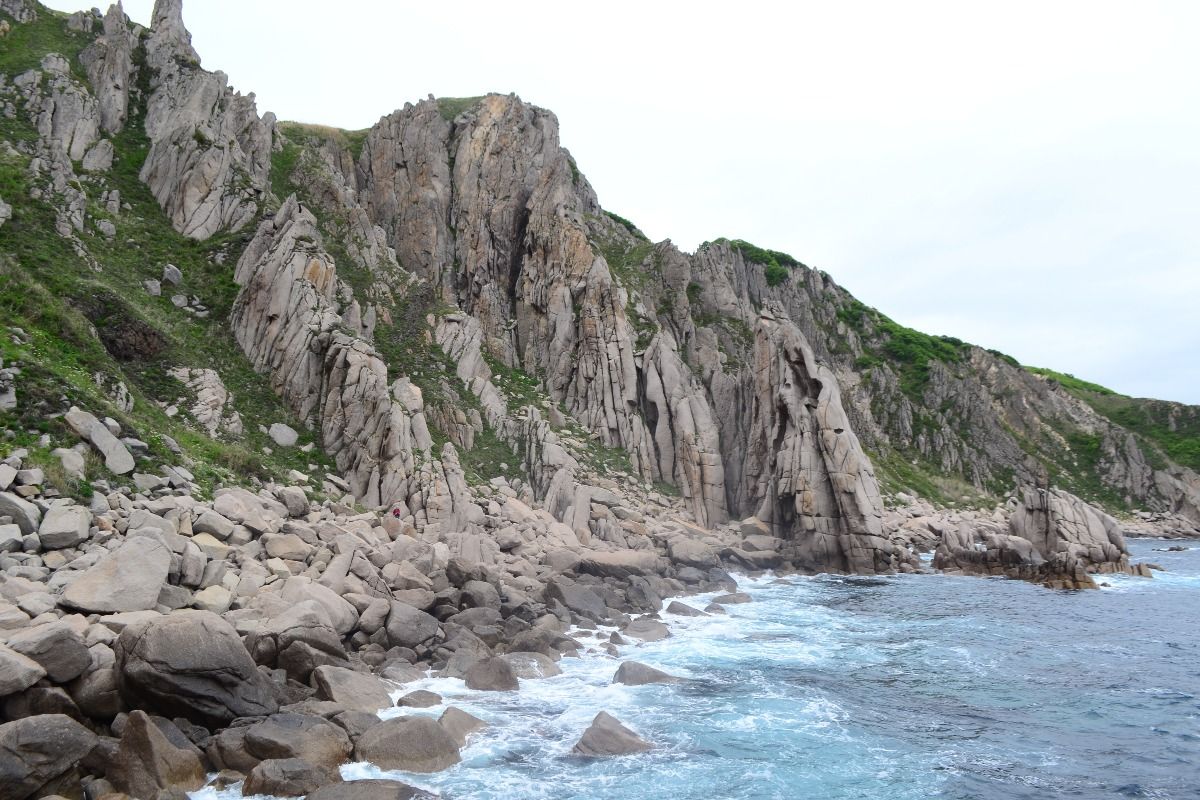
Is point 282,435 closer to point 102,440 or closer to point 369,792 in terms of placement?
point 102,440

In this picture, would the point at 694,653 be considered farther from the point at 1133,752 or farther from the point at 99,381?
the point at 99,381

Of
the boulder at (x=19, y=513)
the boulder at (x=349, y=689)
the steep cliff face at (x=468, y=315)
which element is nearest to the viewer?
the boulder at (x=349, y=689)

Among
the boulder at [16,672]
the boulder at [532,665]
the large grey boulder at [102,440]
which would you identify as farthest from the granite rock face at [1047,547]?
the boulder at [16,672]

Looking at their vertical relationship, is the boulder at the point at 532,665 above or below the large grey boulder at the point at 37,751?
below

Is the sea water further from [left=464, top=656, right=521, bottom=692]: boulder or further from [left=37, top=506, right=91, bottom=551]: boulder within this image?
[left=37, top=506, right=91, bottom=551]: boulder

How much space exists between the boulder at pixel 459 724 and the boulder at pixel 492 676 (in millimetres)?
2645

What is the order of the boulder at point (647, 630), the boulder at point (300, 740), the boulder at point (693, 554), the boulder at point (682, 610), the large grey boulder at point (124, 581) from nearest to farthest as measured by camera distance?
the boulder at point (300, 740) → the large grey boulder at point (124, 581) → the boulder at point (647, 630) → the boulder at point (682, 610) → the boulder at point (693, 554)

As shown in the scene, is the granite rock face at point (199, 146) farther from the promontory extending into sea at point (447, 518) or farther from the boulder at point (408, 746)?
the boulder at point (408, 746)

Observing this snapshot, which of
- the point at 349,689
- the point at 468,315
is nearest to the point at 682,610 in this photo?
the point at 349,689

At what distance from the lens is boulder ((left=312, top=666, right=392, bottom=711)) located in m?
15.9

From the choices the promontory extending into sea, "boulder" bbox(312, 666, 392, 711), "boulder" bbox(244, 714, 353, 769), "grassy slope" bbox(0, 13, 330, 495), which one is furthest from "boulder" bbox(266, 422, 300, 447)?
"boulder" bbox(244, 714, 353, 769)

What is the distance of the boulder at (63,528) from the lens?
16.8 meters

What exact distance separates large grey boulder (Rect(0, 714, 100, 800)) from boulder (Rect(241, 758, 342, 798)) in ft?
8.91

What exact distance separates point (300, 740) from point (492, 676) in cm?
654
